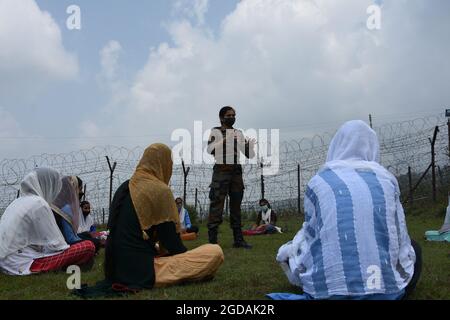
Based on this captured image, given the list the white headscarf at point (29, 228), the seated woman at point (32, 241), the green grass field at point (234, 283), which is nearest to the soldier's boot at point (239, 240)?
the green grass field at point (234, 283)

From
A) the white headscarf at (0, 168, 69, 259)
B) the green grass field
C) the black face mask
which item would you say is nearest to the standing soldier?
the black face mask

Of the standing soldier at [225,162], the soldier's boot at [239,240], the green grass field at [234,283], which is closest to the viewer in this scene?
the green grass field at [234,283]

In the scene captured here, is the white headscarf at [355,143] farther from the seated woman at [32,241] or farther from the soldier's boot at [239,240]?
the soldier's boot at [239,240]

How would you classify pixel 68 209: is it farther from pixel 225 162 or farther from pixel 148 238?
pixel 148 238

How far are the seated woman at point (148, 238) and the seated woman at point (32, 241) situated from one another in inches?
56.0

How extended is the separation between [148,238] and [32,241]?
178cm

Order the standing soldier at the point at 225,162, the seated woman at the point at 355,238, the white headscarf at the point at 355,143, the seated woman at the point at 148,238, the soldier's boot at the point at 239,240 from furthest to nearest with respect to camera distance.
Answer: the soldier's boot at the point at 239,240
the standing soldier at the point at 225,162
the seated woman at the point at 148,238
the white headscarf at the point at 355,143
the seated woman at the point at 355,238

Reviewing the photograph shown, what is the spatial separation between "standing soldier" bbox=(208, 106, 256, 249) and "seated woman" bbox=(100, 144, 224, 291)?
255cm

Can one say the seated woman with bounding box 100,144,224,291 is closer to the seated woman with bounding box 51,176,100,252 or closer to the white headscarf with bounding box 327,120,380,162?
the white headscarf with bounding box 327,120,380,162

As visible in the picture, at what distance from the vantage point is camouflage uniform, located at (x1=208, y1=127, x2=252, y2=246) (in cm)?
696

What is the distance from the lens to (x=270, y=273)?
485cm

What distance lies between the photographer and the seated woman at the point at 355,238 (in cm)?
309

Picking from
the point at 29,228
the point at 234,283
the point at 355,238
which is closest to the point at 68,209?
the point at 29,228

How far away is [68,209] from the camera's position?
6.16 m
